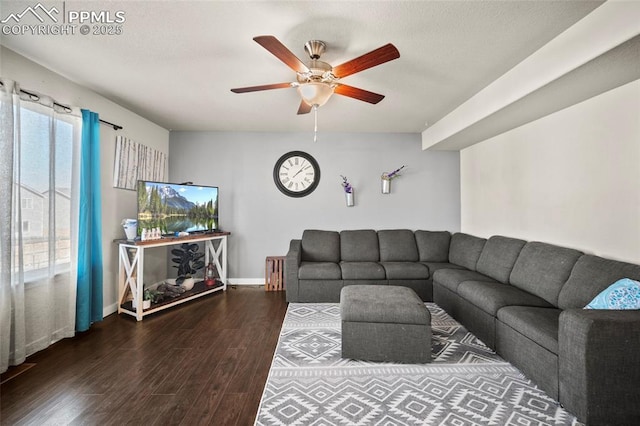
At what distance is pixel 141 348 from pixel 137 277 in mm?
928

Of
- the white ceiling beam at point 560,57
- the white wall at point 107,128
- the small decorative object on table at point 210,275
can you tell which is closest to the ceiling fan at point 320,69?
the white ceiling beam at point 560,57

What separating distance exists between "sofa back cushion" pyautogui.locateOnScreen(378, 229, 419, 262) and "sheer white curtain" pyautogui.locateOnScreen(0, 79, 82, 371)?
12.4 ft

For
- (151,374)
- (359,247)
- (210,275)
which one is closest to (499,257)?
(359,247)

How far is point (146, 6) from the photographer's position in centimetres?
170

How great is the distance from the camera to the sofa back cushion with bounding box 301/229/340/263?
421 cm

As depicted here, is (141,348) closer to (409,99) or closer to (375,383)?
(375,383)

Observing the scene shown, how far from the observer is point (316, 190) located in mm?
4609

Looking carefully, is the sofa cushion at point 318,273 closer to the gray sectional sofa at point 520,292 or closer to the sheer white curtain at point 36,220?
the gray sectional sofa at point 520,292

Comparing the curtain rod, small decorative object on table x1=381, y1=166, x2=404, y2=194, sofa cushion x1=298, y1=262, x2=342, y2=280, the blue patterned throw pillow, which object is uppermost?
the curtain rod

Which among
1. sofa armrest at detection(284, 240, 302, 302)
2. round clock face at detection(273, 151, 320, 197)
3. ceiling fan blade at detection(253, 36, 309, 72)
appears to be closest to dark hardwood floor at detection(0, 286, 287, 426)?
sofa armrest at detection(284, 240, 302, 302)

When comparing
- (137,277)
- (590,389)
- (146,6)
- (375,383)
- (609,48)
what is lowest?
(375,383)

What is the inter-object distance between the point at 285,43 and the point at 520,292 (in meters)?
3.04

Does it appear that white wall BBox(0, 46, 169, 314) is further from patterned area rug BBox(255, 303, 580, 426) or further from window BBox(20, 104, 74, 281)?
patterned area rug BBox(255, 303, 580, 426)

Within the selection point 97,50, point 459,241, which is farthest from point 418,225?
point 97,50
